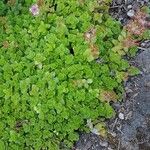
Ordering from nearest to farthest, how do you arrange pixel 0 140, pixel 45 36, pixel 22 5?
pixel 0 140
pixel 45 36
pixel 22 5

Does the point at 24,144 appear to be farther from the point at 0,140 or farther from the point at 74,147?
the point at 74,147

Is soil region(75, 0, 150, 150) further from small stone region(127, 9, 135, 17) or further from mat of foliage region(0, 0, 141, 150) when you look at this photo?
small stone region(127, 9, 135, 17)

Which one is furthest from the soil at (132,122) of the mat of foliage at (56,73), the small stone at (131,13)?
the small stone at (131,13)

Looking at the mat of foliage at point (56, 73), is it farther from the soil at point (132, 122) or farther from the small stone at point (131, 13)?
the small stone at point (131, 13)

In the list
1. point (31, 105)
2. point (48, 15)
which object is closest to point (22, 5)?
point (48, 15)

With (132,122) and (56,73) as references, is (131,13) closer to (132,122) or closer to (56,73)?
(56,73)

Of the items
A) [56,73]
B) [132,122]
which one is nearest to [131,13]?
[56,73]
